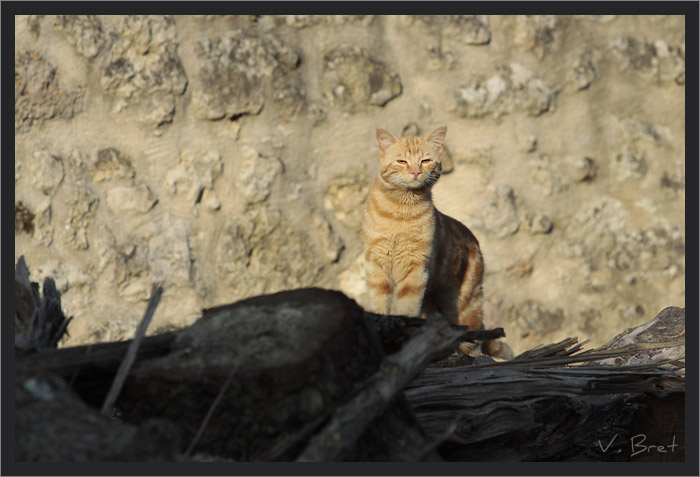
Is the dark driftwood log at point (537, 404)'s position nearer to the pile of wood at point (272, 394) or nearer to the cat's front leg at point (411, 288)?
the pile of wood at point (272, 394)

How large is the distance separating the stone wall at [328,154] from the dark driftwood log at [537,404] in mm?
2484

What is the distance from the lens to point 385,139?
15.8 feet

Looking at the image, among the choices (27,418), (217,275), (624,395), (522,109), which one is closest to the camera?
(27,418)

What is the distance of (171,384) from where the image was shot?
2193mm

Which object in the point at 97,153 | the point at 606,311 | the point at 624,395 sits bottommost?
the point at 606,311

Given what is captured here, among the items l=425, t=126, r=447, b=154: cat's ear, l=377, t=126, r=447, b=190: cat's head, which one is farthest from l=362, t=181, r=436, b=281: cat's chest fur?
l=425, t=126, r=447, b=154: cat's ear

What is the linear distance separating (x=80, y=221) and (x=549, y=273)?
3.67 metres

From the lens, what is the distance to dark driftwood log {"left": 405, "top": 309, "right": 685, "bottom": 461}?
2855 millimetres

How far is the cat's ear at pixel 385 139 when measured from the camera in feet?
15.7

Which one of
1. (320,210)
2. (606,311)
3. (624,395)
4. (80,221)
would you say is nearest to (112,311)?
(80,221)

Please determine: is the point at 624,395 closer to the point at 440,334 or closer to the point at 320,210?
the point at 440,334

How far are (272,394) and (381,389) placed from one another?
1.13ft

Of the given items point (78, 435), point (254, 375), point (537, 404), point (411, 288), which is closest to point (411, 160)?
point (411, 288)

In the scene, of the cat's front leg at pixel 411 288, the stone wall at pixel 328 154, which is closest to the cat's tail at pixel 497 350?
the cat's front leg at pixel 411 288
